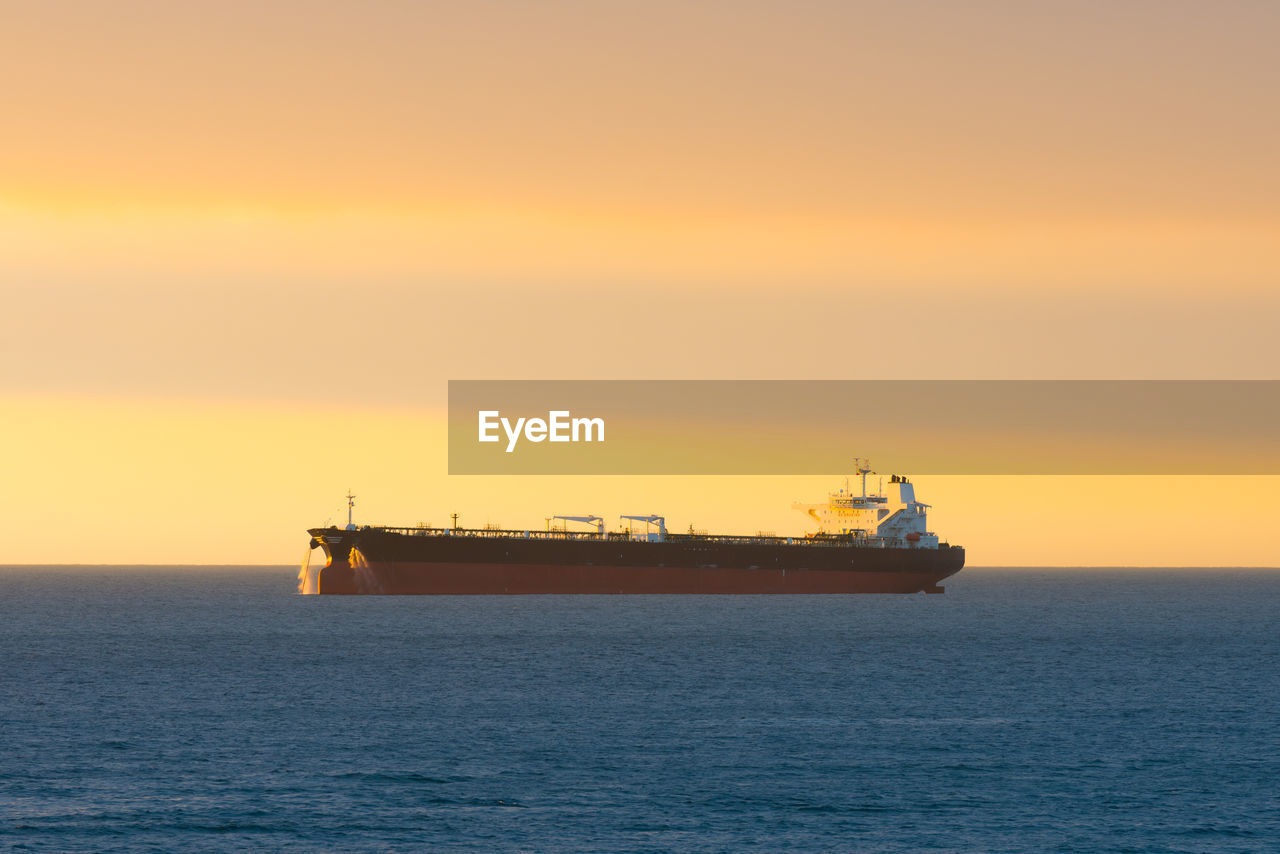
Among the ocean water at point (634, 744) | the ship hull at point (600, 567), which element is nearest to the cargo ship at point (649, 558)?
the ship hull at point (600, 567)

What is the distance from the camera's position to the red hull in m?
133

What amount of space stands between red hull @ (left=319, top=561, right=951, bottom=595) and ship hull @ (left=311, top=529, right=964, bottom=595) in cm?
10

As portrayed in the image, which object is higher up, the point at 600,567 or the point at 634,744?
the point at 600,567

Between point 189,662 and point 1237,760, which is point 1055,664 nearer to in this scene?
point 1237,760

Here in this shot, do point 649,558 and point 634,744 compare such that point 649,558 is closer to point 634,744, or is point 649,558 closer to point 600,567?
point 600,567

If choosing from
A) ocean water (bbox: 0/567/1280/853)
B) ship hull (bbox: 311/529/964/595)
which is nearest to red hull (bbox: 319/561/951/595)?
ship hull (bbox: 311/529/964/595)

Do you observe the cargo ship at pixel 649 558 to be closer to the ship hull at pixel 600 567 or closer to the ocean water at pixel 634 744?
the ship hull at pixel 600 567

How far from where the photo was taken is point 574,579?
13962 centimetres

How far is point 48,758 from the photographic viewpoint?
5003cm

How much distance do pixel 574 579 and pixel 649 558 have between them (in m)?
8.57

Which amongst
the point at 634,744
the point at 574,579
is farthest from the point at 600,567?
the point at 634,744

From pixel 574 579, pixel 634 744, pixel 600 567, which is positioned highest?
pixel 600 567

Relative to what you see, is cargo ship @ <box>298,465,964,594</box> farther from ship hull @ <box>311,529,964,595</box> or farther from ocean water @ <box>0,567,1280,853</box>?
ocean water @ <box>0,567,1280,853</box>

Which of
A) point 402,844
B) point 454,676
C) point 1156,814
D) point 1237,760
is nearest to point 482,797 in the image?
point 402,844
